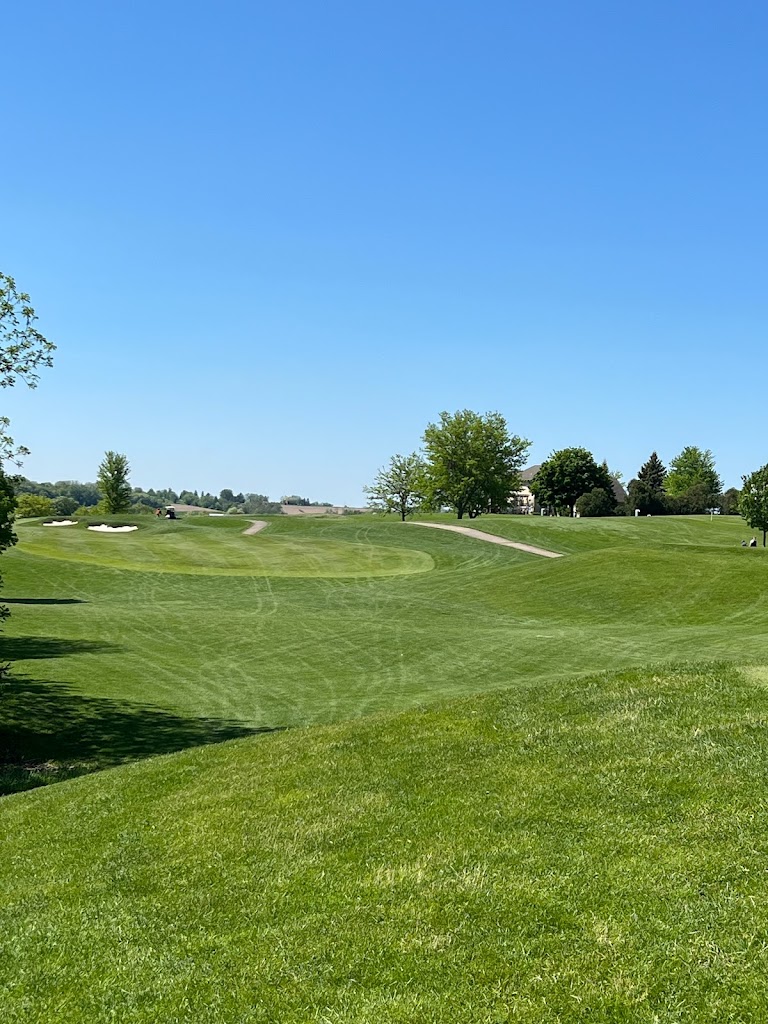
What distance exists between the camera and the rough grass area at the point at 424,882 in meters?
5.73

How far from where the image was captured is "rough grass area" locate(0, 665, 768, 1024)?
5.73 m

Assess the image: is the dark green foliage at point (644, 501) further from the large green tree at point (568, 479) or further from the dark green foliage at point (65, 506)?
the dark green foliage at point (65, 506)

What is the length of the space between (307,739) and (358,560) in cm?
4254

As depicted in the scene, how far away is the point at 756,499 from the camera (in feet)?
213

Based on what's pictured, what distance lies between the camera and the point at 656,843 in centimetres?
743

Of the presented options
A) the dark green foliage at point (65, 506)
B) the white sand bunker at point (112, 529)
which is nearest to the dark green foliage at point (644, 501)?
the white sand bunker at point (112, 529)

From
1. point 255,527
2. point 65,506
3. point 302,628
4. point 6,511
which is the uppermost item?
point 6,511


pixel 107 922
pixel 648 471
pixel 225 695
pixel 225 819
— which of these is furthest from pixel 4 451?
pixel 648 471

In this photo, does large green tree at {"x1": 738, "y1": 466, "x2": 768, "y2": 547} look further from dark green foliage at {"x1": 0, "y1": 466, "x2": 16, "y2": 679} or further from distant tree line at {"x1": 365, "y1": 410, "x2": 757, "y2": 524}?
dark green foliage at {"x1": 0, "y1": 466, "x2": 16, "y2": 679}

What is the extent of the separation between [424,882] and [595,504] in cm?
11827

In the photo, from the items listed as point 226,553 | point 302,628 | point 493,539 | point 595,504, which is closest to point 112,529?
point 226,553

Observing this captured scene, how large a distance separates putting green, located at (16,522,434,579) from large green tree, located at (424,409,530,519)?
44894 millimetres

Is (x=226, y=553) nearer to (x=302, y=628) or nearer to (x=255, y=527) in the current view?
(x=255, y=527)

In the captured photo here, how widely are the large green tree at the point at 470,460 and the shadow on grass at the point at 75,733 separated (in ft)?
294
